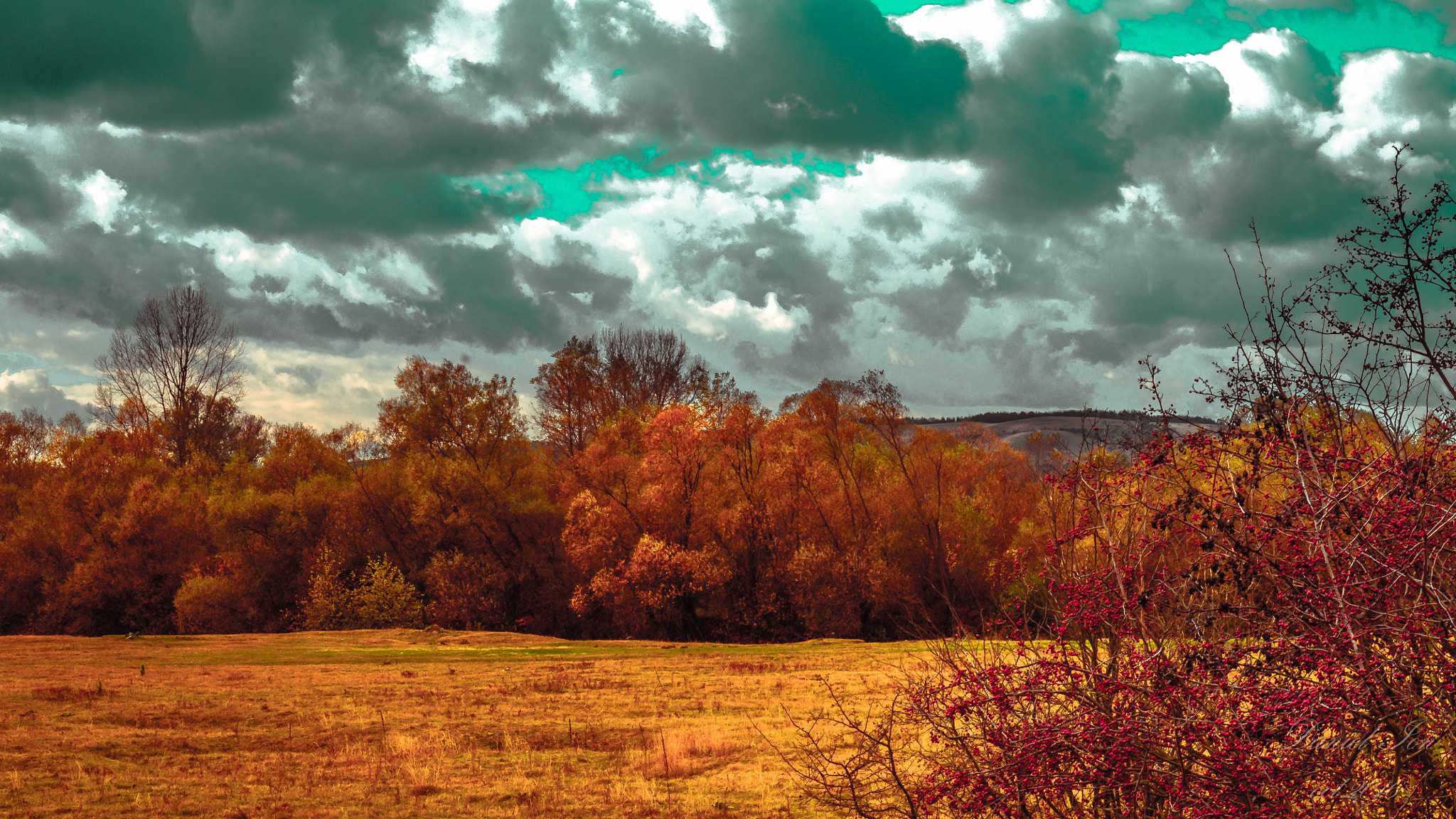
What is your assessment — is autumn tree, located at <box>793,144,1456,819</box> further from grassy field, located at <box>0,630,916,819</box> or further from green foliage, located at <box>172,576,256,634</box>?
green foliage, located at <box>172,576,256,634</box>

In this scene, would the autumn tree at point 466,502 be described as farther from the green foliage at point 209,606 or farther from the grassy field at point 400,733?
the grassy field at point 400,733

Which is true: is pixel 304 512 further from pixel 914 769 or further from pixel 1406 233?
pixel 1406 233

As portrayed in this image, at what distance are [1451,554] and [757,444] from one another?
40.1m

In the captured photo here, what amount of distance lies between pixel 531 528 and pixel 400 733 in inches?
1219

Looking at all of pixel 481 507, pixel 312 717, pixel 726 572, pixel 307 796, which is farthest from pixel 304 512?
pixel 307 796

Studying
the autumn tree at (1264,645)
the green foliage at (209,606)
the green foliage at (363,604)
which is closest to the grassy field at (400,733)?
the autumn tree at (1264,645)

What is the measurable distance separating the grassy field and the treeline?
35.3 feet

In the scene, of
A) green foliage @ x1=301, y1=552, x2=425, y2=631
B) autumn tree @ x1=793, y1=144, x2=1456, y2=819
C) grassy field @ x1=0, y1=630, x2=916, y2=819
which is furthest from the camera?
green foliage @ x1=301, y1=552, x2=425, y2=631

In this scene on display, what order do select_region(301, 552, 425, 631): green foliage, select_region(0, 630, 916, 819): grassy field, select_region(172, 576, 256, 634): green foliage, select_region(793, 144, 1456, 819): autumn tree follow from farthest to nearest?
select_region(301, 552, 425, 631): green foliage
select_region(172, 576, 256, 634): green foliage
select_region(0, 630, 916, 819): grassy field
select_region(793, 144, 1456, 819): autumn tree

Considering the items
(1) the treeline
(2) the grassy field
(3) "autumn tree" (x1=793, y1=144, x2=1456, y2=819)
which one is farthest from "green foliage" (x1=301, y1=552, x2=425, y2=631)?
(3) "autumn tree" (x1=793, y1=144, x2=1456, y2=819)

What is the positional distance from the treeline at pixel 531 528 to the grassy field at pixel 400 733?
1077 cm

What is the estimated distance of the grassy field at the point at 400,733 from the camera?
13.2 metres

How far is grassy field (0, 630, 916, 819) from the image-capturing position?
13.2 meters

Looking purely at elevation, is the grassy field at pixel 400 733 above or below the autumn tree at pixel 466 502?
below
